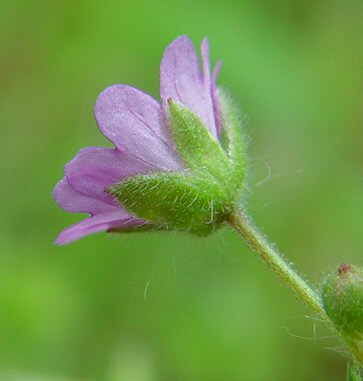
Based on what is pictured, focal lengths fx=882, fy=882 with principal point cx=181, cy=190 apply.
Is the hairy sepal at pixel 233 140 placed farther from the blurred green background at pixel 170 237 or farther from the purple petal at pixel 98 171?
the blurred green background at pixel 170 237

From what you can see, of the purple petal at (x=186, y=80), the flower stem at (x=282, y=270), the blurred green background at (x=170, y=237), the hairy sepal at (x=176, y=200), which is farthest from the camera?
the blurred green background at (x=170, y=237)

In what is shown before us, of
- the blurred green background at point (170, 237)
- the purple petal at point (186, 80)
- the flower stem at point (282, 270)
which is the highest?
the purple petal at point (186, 80)

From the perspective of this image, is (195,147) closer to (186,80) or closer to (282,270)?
(186,80)

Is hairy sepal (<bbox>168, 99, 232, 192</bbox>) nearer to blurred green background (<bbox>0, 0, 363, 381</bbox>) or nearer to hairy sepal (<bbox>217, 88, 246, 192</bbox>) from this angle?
hairy sepal (<bbox>217, 88, 246, 192</bbox>)

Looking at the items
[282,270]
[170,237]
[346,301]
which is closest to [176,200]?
[282,270]

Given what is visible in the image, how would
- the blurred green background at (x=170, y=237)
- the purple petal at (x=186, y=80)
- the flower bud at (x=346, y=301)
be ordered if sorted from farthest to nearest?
the blurred green background at (x=170, y=237) → the purple petal at (x=186, y=80) → the flower bud at (x=346, y=301)

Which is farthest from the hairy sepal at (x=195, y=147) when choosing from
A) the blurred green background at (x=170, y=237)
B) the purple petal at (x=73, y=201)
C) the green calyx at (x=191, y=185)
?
the blurred green background at (x=170, y=237)

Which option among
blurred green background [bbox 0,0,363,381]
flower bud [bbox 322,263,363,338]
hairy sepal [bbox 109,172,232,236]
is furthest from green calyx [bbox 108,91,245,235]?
blurred green background [bbox 0,0,363,381]
